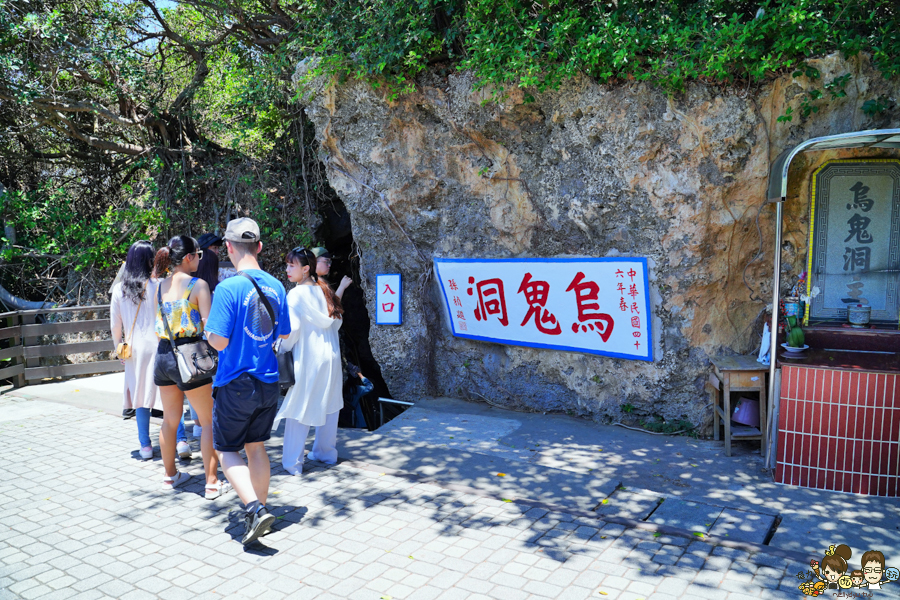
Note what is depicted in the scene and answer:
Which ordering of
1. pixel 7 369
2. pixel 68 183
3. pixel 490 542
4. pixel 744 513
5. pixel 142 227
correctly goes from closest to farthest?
pixel 490 542 → pixel 744 513 → pixel 7 369 → pixel 142 227 → pixel 68 183

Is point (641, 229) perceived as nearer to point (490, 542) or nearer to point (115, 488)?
point (490, 542)

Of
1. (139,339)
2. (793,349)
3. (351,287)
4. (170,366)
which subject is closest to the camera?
(170,366)

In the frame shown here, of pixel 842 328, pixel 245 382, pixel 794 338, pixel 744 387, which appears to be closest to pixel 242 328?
Answer: pixel 245 382

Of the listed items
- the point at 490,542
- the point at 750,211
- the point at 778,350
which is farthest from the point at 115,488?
the point at 750,211

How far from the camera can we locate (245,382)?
4.12 m

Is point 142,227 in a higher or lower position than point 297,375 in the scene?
higher

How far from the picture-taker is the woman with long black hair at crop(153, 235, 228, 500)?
187 inches

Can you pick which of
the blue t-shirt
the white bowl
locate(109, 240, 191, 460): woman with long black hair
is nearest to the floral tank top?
the blue t-shirt

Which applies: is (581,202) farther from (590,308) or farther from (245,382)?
(245,382)

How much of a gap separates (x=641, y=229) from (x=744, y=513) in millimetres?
3006

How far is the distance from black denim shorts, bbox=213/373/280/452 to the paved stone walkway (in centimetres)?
71

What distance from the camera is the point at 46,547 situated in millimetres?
4133

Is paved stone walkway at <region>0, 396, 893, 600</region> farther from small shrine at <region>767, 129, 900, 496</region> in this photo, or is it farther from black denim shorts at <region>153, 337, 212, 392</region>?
small shrine at <region>767, 129, 900, 496</region>

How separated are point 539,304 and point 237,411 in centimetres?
378
